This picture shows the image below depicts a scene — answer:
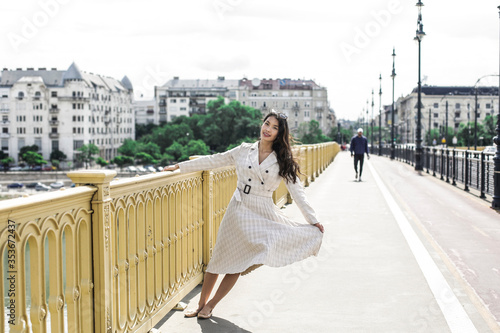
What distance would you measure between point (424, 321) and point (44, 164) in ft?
450

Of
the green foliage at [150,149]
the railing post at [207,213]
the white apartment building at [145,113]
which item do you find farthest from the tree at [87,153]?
the railing post at [207,213]

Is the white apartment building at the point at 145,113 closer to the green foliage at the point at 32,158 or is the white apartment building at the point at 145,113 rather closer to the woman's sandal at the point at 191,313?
the green foliage at the point at 32,158

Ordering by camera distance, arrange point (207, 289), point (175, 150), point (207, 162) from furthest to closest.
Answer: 1. point (175, 150)
2. point (207, 162)
3. point (207, 289)

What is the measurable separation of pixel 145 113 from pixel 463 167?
17121 centimetres

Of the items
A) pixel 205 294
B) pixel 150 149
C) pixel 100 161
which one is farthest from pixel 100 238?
pixel 150 149

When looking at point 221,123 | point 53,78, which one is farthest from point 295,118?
point 53,78

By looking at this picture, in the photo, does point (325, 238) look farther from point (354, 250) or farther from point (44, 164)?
point (44, 164)

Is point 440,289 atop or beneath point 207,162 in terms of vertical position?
beneath

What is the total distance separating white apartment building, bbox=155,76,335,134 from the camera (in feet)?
537

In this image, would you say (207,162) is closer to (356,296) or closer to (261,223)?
(261,223)

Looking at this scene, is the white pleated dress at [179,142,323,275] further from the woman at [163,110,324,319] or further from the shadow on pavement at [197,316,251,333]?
the shadow on pavement at [197,316,251,333]

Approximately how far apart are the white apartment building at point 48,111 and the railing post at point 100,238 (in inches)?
5526

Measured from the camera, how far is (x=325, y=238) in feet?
29.5

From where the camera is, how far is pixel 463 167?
19.5m
